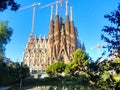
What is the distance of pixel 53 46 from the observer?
95750 mm

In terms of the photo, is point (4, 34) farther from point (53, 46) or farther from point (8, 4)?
point (53, 46)

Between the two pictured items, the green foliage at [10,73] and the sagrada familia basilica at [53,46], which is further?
the sagrada familia basilica at [53,46]

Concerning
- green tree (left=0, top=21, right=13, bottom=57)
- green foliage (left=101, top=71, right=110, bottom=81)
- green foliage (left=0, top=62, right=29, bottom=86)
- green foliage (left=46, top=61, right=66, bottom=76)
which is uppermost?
green tree (left=0, top=21, right=13, bottom=57)

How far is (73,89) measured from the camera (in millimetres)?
38469

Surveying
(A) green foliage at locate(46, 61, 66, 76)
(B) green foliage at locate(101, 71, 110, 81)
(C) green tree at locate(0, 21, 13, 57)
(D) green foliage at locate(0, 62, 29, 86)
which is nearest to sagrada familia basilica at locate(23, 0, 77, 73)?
(A) green foliage at locate(46, 61, 66, 76)

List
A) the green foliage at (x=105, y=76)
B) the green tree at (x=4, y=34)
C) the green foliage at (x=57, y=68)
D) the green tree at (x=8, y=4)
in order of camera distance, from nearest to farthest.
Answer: the green foliage at (x=105, y=76) < the green tree at (x=8, y=4) < the green tree at (x=4, y=34) < the green foliage at (x=57, y=68)

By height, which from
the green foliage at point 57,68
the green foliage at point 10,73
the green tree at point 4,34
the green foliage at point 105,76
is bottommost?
the green foliage at point 105,76

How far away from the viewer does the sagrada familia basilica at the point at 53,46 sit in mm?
92312

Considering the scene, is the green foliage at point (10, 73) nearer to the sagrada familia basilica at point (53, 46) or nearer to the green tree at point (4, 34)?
the green tree at point (4, 34)

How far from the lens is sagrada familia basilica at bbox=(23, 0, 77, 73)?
92312mm

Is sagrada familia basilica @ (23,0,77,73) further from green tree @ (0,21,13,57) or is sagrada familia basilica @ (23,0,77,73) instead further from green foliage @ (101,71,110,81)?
green foliage @ (101,71,110,81)

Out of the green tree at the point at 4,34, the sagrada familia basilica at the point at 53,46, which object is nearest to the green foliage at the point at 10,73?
the green tree at the point at 4,34

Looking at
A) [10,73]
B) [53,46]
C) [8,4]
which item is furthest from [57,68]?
[8,4]

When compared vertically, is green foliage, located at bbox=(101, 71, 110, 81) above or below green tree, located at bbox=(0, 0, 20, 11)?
below
